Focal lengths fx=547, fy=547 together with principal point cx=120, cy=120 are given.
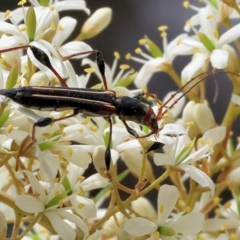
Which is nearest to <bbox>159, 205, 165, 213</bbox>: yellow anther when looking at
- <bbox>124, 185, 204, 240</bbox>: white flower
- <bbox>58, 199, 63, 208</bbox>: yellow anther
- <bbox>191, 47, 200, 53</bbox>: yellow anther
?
<bbox>124, 185, 204, 240</bbox>: white flower

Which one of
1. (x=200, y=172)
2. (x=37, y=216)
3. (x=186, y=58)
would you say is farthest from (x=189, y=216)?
(x=186, y=58)

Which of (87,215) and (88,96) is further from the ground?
(88,96)

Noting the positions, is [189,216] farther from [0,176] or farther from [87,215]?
[0,176]

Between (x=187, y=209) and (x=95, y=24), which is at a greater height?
(x=95, y=24)

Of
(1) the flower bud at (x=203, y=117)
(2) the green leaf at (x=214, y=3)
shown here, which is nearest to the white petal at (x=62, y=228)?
(1) the flower bud at (x=203, y=117)

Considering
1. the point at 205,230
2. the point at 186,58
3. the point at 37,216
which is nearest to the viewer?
the point at 37,216

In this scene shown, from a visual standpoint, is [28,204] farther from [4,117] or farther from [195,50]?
[195,50]

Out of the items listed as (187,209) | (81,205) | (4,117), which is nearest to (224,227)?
(187,209)
